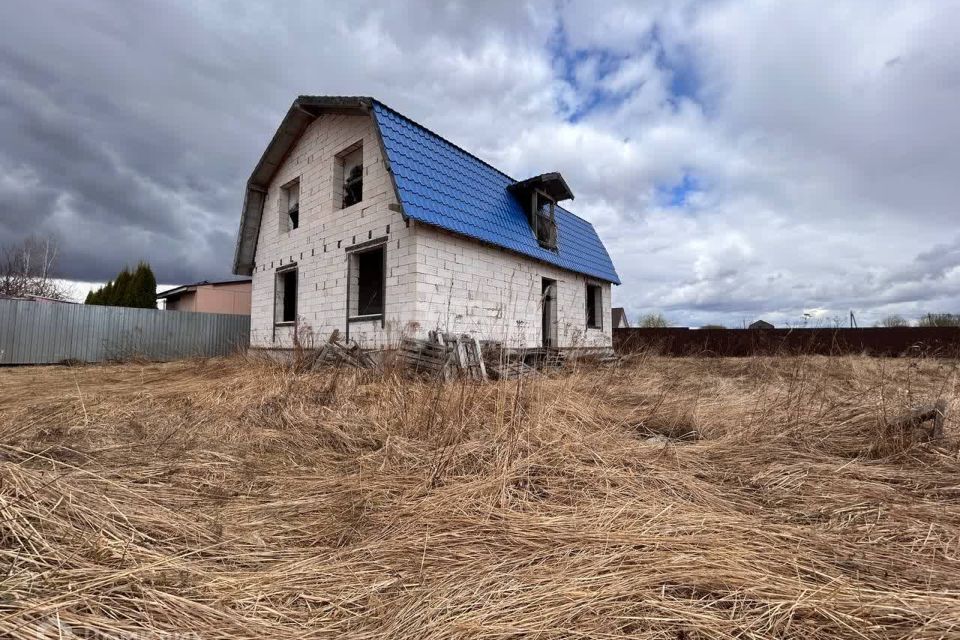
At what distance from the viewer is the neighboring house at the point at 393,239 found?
7.82m

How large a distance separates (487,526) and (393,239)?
685cm

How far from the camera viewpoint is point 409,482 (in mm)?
2490

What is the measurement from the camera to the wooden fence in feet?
49.6

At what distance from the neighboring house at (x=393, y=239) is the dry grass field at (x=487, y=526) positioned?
3.24 metres

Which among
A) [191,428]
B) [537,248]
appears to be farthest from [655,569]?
[537,248]

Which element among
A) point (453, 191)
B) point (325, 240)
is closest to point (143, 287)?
point (325, 240)

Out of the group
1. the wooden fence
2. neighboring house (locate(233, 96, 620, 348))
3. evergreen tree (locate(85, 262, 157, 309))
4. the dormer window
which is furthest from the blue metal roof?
evergreen tree (locate(85, 262, 157, 309))

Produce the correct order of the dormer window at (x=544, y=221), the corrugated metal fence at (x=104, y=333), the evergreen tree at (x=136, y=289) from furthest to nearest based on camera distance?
the evergreen tree at (x=136, y=289)
the corrugated metal fence at (x=104, y=333)
the dormer window at (x=544, y=221)

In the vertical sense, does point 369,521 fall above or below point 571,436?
below

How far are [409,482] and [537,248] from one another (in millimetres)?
8676

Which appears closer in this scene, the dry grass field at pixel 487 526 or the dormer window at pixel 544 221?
the dry grass field at pixel 487 526

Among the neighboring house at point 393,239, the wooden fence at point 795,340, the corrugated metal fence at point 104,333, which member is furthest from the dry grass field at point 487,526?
the wooden fence at point 795,340

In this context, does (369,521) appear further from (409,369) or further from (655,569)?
(409,369)

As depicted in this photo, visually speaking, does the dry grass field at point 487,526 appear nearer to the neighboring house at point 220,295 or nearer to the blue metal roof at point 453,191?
the blue metal roof at point 453,191
